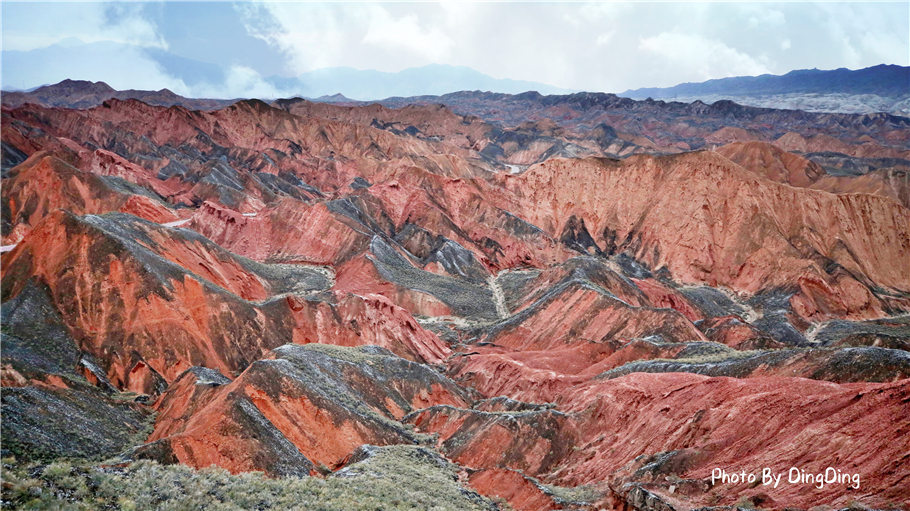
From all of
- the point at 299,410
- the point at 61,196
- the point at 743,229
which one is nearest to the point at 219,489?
the point at 299,410

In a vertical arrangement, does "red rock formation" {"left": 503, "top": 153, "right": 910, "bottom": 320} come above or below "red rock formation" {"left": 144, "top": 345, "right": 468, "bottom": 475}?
above

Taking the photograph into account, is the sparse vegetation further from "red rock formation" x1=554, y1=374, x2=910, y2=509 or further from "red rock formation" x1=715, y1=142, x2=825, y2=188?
"red rock formation" x1=715, y1=142, x2=825, y2=188

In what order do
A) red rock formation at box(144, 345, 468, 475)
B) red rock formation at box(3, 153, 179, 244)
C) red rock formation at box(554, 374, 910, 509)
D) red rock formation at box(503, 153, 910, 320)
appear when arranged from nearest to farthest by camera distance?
1. red rock formation at box(554, 374, 910, 509)
2. red rock formation at box(144, 345, 468, 475)
3. red rock formation at box(3, 153, 179, 244)
4. red rock formation at box(503, 153, 910, 320)

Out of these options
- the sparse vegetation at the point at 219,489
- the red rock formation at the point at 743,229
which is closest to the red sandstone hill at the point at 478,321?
the red rock formation at the point at 743,229

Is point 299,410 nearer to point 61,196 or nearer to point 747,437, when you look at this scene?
point 747,437

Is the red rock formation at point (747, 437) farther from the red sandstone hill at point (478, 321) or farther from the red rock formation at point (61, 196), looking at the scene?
the red rock formation at point (61, 196)

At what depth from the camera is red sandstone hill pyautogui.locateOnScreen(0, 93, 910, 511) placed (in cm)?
2227

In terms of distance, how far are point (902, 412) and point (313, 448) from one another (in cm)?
2152

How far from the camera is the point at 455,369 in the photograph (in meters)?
46.6

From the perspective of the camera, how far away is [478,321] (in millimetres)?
61438

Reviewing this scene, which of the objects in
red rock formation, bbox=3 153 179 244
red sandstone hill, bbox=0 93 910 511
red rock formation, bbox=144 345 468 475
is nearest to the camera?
red sandstone hill, bbox=0 93 910 511

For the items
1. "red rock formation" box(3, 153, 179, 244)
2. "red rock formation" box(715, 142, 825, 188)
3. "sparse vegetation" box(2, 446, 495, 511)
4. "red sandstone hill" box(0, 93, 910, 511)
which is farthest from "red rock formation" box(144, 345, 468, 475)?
"red rock formation" box(715, 142, 825, 188)

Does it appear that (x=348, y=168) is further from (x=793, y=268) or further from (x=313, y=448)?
(x=313, y=448)

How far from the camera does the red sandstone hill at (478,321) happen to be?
22.3 metres
